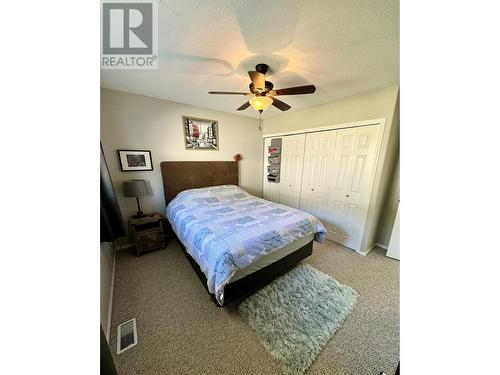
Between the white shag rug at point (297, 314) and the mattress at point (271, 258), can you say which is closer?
the white shag rug at point (297, 314)

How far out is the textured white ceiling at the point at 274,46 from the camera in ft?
3.54

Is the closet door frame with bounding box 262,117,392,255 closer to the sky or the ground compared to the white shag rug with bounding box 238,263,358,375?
closer to the sky

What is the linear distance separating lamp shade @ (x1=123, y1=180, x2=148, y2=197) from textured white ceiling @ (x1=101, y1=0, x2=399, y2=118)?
1237 millimetres

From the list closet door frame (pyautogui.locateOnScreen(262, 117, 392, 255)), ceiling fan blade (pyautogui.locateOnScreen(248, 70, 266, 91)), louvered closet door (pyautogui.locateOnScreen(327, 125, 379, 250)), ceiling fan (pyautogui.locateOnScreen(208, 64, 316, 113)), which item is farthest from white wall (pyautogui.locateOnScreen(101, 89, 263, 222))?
louvered closet door (pyautogui.locateOnScreen(327, 125, 379, 250))

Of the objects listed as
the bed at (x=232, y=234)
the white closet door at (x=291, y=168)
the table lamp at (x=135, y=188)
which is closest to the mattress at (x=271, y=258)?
the bed at (x=232, y=234)

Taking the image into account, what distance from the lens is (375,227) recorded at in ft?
8.20

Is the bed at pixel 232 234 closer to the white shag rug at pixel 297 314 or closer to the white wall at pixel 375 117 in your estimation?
the white shag rug at pixel 297 314

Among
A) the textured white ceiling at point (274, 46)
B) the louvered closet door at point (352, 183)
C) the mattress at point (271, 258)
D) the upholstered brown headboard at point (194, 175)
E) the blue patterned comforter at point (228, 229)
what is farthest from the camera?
the upholstered brown headboard at point (194, 175)

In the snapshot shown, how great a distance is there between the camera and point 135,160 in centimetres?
246

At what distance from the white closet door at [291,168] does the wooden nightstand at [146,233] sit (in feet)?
7.66

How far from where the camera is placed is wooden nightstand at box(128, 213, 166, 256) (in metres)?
2.31

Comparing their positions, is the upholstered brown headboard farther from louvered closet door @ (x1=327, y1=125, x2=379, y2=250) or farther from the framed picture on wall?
louvered closet door @ (x1=327, y1=125, x2=379, y2=250)

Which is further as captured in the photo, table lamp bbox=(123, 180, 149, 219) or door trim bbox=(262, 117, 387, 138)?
table lamp bbox=(123, 180, 149, 219)
